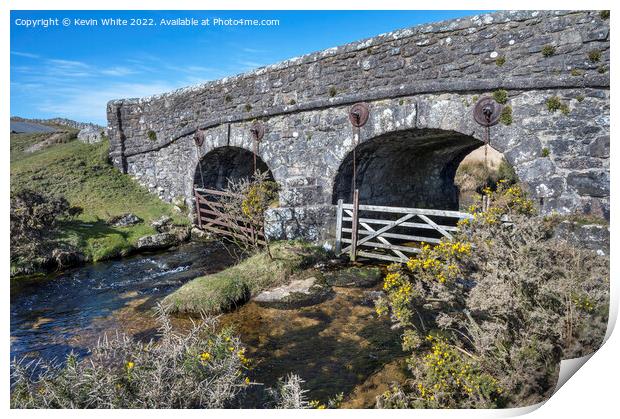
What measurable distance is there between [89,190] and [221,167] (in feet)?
15.8

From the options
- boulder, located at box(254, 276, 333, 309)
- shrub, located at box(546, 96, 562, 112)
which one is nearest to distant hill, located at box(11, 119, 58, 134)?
boulder, located at box(254, 276, 333, 309)

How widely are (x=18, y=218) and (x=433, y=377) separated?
10130mm

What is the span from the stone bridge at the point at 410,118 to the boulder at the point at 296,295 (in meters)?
2.20

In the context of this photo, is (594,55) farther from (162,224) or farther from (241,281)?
(162,224)

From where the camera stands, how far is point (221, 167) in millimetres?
14336

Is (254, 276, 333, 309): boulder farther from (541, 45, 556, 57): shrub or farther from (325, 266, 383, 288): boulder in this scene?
(541, 45, 556, 57): shrub

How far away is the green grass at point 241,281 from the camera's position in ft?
23.5

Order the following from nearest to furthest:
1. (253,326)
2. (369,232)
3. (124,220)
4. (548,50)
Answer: (548,50) → (253,326) → (369,232) → (124,220)

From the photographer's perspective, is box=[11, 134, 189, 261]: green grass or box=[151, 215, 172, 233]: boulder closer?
box=[11, 134, 189, 261]: green grass

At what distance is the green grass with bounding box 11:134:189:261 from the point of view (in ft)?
36.8

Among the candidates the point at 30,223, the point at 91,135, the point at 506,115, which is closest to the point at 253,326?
the point at 506,115

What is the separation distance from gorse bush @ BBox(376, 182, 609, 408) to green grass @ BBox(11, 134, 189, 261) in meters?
9.59

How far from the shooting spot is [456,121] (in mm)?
7492

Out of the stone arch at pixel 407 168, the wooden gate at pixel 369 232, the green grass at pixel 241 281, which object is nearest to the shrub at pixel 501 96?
the stone arch at pixel 407 168
